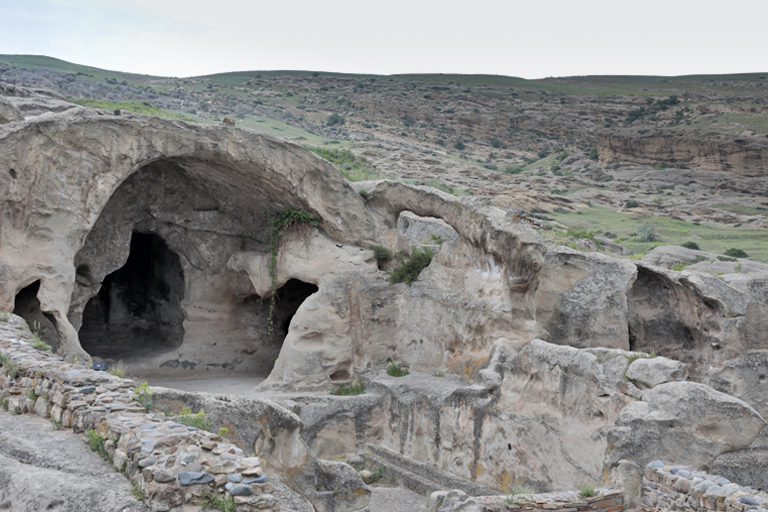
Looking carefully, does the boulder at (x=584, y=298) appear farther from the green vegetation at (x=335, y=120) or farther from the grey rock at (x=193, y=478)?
the green vegetation at (x=335, y=120)

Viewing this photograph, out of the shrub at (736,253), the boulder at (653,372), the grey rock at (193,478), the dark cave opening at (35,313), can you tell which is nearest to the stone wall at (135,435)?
the grey rock at (193,478)

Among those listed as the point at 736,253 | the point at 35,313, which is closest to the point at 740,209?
the point at 736,253

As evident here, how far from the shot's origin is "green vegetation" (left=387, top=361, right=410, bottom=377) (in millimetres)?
12508

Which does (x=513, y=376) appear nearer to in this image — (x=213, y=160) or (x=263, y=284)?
(x=263, y=284)

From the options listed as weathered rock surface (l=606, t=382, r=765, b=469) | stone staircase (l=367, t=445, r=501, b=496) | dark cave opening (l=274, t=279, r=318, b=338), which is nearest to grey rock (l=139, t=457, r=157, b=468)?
weathered rock surface (l=606, t=382, r=765, b=469)

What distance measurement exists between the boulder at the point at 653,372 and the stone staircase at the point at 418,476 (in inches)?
122

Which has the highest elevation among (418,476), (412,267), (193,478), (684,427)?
(412,267)

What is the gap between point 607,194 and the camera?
36.3m

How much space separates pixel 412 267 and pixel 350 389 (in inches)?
114

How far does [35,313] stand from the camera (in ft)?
35.1

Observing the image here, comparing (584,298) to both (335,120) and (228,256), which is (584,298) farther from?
(335,120)

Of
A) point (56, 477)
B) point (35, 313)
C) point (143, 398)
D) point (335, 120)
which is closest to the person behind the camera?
point (56, 477)

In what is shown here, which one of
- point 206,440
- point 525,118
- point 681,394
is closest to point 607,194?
point 525,118

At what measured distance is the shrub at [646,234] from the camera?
24367 millimetres
